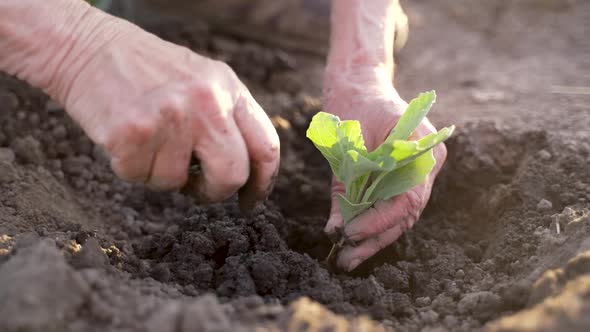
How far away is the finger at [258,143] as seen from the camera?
67.6 inches

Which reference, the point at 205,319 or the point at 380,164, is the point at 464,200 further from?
the point at 205,319

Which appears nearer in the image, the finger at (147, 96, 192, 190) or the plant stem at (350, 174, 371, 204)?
the finger at (147, 96, 192, 190)

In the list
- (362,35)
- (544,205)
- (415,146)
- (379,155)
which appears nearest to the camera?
(415,146)

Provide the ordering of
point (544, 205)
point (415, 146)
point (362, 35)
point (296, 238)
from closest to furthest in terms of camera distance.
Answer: point (415, 146) → point (544, 205) → point (296, 238) → point (362, 35)

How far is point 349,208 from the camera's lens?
5.84 feet

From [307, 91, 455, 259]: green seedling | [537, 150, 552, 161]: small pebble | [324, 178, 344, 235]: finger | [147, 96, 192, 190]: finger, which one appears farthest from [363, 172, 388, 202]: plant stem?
[537, 150, 552, 161]: small pebble

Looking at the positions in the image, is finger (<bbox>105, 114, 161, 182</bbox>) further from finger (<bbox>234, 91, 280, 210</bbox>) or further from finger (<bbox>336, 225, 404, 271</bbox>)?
finger (<bbox>336, 225, 404, 271</bbox>)

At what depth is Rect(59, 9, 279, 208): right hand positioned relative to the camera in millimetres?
1614

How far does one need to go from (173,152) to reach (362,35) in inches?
36.2

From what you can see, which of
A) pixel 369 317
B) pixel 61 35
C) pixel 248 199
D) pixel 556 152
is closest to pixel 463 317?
A: pixel 369 317

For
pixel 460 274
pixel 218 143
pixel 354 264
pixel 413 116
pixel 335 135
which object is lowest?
pixel 354 264

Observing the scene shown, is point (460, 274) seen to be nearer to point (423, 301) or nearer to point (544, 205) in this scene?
point (423, 301)

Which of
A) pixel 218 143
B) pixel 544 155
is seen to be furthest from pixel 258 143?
pixel 544 155

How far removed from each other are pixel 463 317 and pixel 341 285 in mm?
A: 338
